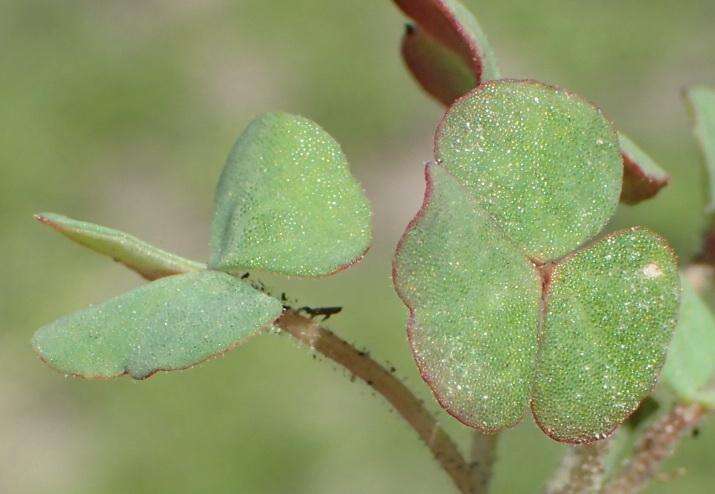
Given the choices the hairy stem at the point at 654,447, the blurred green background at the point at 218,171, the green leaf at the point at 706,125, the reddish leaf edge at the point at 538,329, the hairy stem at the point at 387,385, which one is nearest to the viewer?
the reddish leaf edge at the point at 538,329

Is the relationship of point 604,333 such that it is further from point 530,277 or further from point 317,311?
point 317,311

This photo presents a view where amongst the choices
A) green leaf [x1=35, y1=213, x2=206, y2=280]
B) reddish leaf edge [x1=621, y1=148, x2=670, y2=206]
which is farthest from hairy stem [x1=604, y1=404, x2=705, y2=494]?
green leaf [x1=35, y1=213, x2=206, y2=280]

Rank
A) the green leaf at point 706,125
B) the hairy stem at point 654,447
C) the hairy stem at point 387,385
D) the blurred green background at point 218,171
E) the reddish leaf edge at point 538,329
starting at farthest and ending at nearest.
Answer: the blurred green background at point 218,171 < the green leaf at point 706,125 < the hairy stem at point 654,447 < the hairy stem at point 387,385 < the reddish leaf edge at point 538,329

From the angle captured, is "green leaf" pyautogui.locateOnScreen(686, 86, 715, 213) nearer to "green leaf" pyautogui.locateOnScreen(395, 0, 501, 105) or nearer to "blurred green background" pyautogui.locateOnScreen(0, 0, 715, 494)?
"green leaf" pyautogui.locateOnScreen(395, 0, 501, 105)

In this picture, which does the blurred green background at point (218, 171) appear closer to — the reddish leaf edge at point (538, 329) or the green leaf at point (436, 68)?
the green leaf at point (436, 68)

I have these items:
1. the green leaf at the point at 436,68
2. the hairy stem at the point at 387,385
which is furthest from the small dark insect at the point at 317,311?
the green leaf at the point at 436,68

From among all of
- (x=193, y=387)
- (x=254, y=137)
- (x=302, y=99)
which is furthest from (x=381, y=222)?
(x=254, y=137)

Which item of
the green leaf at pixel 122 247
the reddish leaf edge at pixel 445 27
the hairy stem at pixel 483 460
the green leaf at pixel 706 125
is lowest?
the hairy stem at pixel 483 460
